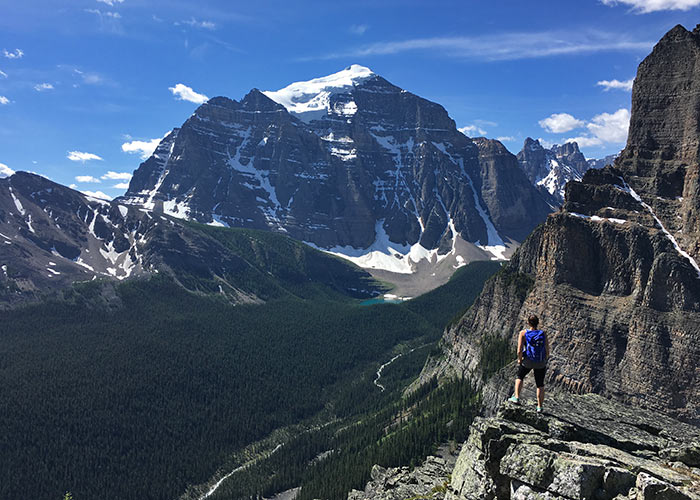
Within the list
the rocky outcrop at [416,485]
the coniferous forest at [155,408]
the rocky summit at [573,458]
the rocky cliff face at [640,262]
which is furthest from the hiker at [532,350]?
the coniferous forest at [155,408]

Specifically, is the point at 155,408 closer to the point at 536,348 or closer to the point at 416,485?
the point at 416,485

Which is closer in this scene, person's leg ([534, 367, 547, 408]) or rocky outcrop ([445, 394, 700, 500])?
rocky outcrop ([445, 394, 700, 500])

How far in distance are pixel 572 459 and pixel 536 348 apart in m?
6.64

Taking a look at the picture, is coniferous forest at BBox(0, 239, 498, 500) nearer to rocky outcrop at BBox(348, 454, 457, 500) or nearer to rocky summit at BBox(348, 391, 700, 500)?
rocky outcrop at BBox(348, 454, 457, 500)

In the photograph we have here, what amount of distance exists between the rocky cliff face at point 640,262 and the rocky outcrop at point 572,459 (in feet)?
163

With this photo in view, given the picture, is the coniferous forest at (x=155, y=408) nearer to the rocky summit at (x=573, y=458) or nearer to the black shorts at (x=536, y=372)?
the rocky summit at (x=573, y=458)

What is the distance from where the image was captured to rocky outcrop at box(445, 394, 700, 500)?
70.0ft

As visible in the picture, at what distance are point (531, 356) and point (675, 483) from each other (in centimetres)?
906

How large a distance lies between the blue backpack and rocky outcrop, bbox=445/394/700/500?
3.34 m

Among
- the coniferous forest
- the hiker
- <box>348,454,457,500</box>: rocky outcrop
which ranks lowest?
the coniferous forest

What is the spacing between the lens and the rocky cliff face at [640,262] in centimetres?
7569

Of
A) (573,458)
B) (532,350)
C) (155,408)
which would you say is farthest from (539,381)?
(155,408)

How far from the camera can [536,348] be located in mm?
28344

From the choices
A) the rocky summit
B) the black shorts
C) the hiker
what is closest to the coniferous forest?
the rocky summit
